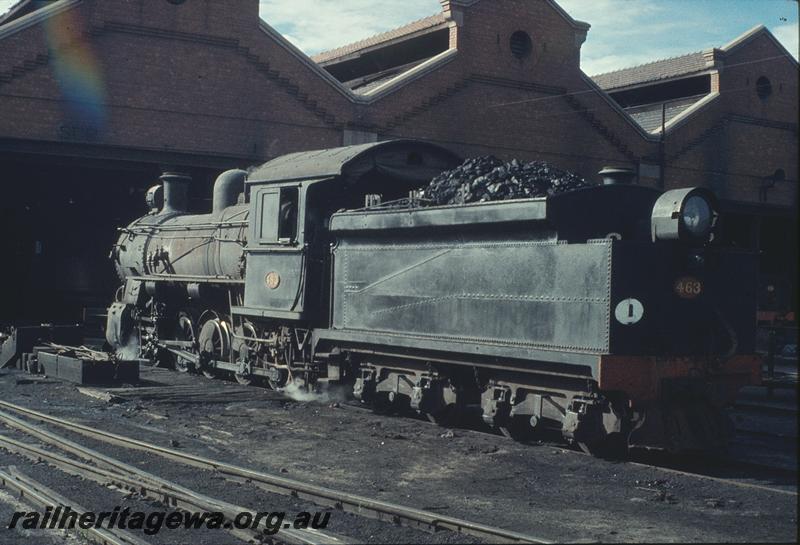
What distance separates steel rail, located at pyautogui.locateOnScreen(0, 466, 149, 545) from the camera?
5781 mm

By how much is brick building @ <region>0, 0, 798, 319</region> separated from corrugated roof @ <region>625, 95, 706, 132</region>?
114 mm

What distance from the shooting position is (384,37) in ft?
99.8

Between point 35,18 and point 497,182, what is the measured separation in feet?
47.0

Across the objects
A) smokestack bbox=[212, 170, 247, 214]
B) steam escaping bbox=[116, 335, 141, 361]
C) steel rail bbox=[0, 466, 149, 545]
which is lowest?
steel rail bbox=[0, 466, 149, 545]

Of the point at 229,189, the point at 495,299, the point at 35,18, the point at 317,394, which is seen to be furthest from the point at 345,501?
the point at 35,18

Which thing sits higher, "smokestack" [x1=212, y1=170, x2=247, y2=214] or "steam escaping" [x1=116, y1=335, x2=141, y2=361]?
"smokestack" [x1=212, y1=170, x2=247, y2=214]

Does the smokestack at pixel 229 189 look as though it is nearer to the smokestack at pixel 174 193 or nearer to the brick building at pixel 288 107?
the smokestack at pixel 174 193

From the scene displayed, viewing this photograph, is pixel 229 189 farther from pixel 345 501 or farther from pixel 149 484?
pixel 345 501

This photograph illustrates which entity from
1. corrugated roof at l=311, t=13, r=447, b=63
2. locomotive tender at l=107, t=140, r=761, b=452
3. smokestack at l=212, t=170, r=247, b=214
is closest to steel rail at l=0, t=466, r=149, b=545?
locomotive tender at l=107, t=140, r=761, b=452

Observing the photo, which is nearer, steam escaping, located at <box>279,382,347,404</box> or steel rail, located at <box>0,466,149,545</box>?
steel rail, located at <box>0,466,149,545</box>

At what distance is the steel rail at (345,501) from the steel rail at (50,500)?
4.32ft

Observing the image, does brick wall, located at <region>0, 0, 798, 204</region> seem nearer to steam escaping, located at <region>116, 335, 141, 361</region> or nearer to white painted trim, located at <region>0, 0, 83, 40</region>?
white painted trim, located at <region>0, 0, 83, 40</region>

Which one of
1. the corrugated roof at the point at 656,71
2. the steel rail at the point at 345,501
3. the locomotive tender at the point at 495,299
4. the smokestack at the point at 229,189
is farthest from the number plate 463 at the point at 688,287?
the corrugated roof at the point at 656,71

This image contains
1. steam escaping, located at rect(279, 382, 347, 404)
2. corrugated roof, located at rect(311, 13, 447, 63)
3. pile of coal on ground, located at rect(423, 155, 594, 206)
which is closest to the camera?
pile of coal on ground, located at rect(423, 155, 594, 206)
